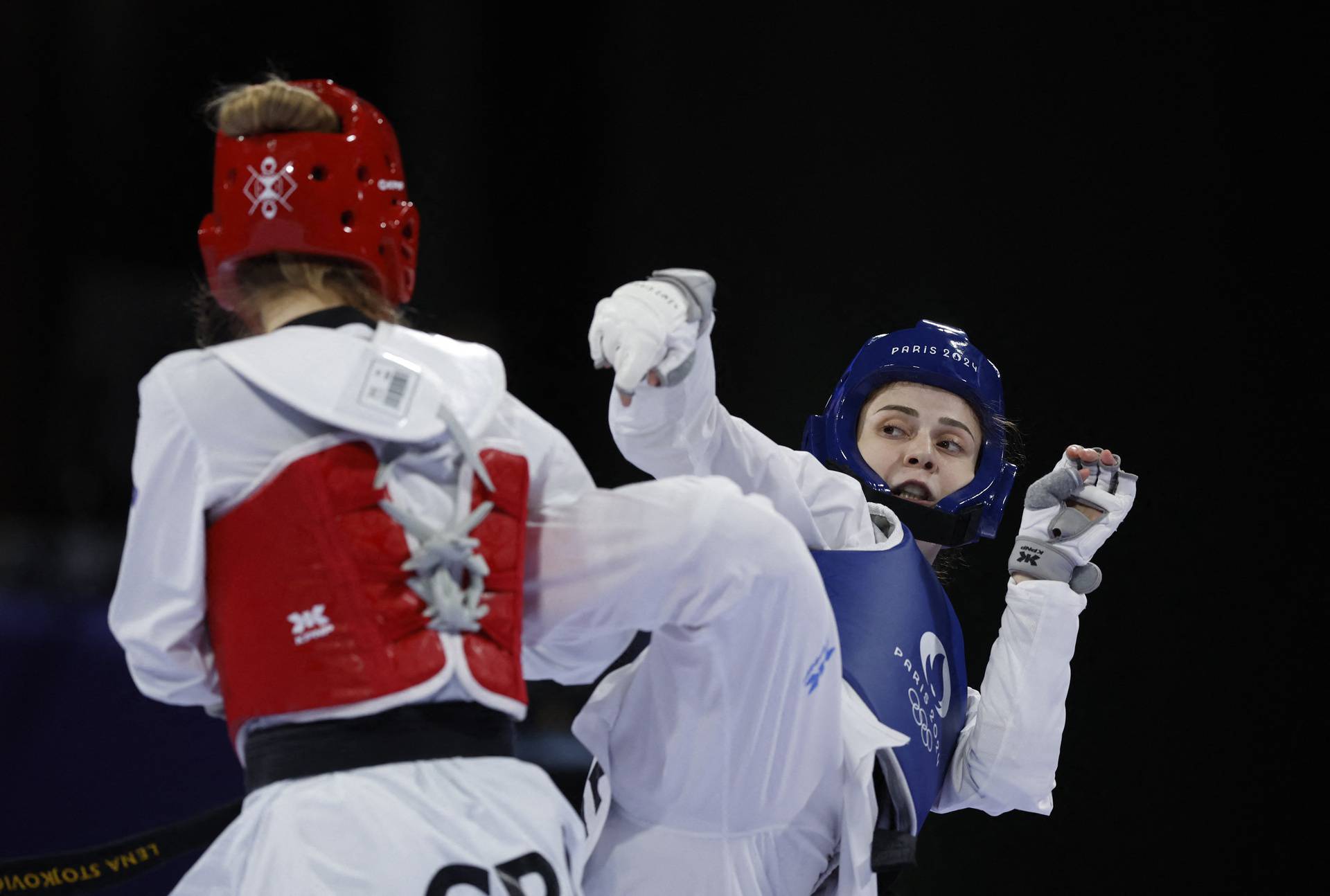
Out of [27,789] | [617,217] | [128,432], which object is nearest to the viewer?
[27,789]

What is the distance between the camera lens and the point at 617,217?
4.28m

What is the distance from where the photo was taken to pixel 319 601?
4.93ft

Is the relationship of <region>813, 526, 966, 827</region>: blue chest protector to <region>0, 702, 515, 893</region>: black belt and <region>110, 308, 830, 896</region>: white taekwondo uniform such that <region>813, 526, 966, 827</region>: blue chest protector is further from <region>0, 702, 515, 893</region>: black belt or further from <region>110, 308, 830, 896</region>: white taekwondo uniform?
<region>0, 702, 515, 893</region>: black belt

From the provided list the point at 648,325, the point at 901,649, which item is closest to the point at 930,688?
the point at 901,649

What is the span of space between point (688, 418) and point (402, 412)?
2.48 ft

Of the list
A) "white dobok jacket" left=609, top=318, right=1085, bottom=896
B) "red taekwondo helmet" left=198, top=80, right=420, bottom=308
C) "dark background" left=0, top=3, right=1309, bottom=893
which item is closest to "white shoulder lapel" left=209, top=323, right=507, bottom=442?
"red taekwondo helmet" left=198, top=80, right=420, bottom=308

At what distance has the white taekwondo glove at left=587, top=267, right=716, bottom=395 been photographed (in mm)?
1936

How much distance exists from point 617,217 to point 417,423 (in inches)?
111

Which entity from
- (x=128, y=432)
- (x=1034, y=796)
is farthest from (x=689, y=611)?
(x=128, y=432)

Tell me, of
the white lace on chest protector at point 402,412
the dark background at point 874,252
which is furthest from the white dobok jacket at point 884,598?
the dark background at point 874,252

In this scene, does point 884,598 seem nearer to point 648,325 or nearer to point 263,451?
point 648,325

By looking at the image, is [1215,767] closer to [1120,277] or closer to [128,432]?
[1120,277]

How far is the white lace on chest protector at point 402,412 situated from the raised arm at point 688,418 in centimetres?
37

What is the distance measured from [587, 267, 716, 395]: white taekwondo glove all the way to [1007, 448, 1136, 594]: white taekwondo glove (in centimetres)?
109
